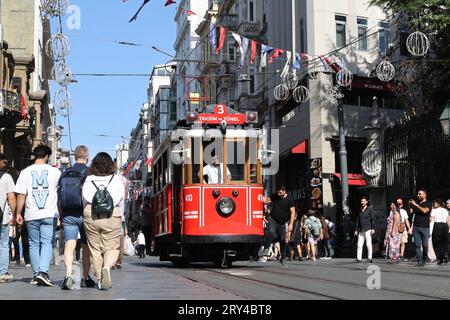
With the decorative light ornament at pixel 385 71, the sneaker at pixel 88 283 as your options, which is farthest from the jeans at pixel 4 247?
the decorative light ornament at pixel 385 71

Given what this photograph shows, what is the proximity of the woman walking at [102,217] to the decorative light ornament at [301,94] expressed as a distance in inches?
949

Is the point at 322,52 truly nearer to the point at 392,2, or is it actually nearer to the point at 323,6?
the point at 323,6

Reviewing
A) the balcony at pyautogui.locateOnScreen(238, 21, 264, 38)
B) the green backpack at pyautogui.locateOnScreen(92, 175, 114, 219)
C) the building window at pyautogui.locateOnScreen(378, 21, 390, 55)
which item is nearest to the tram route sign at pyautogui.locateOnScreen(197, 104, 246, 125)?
the green backpack at pyautogui.locateOnScreen(92, 175, 114, 219)

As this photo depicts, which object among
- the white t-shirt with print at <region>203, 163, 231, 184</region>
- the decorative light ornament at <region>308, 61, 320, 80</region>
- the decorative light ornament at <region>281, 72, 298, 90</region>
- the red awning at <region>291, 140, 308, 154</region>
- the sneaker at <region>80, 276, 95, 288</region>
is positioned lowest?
the sneaker at <region>80, 276, 95, 288</region>

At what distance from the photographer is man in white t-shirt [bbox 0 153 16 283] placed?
11.0 metres

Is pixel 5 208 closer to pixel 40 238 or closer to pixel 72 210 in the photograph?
pixel 40 238

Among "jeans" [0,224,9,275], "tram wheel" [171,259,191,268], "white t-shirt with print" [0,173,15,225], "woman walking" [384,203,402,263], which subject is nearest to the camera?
"white t-shirt with print" [0,173,15,225]

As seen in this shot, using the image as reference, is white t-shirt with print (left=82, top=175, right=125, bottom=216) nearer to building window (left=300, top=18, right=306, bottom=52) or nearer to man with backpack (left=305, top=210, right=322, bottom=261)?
man with backpack (left=305, top=210, right=322, bottom=261)

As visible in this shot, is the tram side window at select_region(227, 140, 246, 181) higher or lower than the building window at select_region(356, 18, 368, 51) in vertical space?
lower

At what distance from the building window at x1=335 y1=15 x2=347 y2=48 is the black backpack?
1073 inches

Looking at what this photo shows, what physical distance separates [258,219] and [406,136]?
1187 centimetres

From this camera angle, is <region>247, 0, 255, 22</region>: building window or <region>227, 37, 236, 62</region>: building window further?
<region>227, 37, 236, 62</region>: building window
